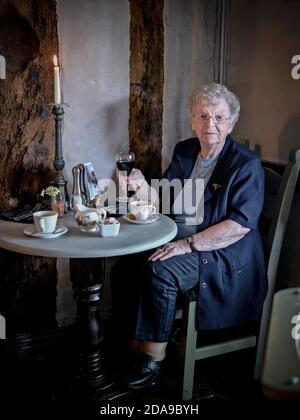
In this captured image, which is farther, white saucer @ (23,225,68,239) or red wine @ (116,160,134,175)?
red wine @ (116,160,134,175)

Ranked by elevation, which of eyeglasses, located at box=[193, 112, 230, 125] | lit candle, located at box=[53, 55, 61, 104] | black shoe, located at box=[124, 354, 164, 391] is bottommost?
black shoe, located at box=[124, 354, 164, 391]

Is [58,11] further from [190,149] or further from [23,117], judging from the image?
[190,149]

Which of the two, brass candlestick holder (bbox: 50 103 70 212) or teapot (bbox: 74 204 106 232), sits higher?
brass candlestick holder (bbox: 50 103 70 212)

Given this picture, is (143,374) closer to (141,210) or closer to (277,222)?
(141,210)

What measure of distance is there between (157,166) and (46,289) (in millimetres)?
921

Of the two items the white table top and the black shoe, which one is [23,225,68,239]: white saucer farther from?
the black shoe

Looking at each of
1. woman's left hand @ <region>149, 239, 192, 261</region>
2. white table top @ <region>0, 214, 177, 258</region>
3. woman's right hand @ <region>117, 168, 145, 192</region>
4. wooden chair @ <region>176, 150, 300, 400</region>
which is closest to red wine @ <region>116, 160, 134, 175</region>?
woman's right hand @ <region>117, 168, 145, 192</region>

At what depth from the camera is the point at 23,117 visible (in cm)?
Result: 224

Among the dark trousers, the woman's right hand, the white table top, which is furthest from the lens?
the woman's right hand

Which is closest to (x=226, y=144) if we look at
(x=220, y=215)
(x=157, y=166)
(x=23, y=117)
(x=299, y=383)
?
(x=220, y=215)

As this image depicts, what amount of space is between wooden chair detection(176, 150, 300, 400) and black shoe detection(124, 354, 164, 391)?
0.42ft

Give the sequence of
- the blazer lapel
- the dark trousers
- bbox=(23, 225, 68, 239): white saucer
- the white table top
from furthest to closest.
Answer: the blazer lapel → the dark trousers → bbox=(23, 225, 68, 239): white saucer → the white table top

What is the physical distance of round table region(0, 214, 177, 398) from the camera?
1629 millimetres

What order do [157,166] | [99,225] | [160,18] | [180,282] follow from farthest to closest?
[157,166] < [160,18] < [180,282] < [99,225]
